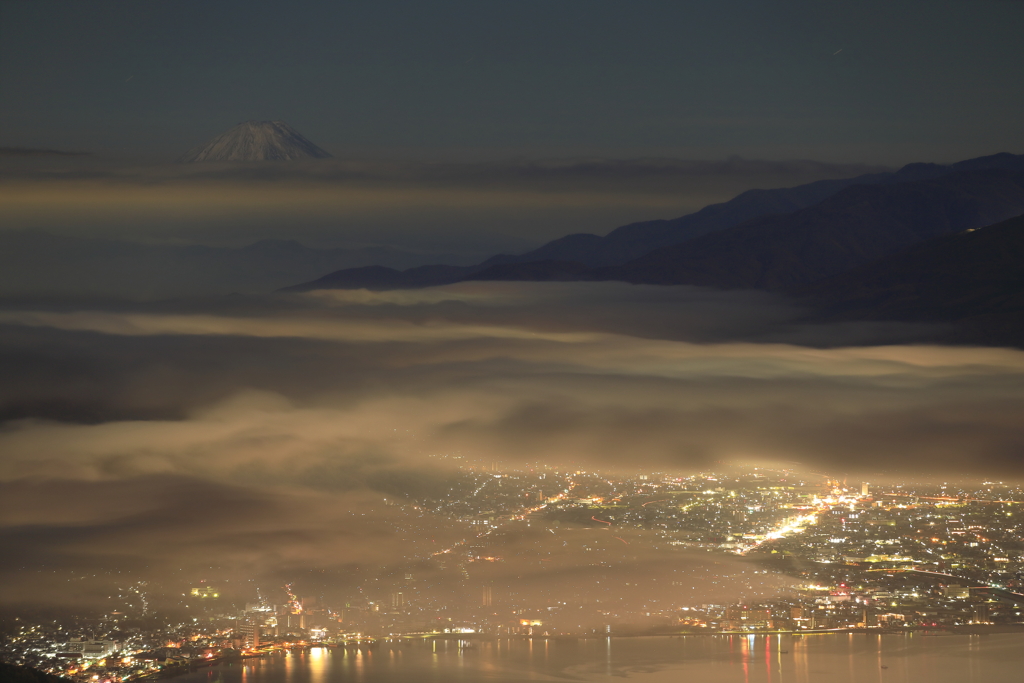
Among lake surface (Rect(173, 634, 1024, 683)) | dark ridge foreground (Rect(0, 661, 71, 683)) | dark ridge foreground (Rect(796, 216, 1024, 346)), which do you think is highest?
dark ridge foreground (Rect(796, 216, 1024, 346))

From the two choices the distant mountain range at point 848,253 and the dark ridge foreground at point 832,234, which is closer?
the distant mountain range at point 848,253

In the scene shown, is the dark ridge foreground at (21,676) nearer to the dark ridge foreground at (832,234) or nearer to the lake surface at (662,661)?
the lake surface at (662,661)

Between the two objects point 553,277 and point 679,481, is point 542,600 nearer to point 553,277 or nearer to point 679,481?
point 679,481

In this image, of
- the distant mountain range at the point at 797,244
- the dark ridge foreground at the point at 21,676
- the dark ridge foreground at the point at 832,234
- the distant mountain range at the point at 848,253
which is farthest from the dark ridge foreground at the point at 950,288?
the dark ridge foreground at the point at 21,676

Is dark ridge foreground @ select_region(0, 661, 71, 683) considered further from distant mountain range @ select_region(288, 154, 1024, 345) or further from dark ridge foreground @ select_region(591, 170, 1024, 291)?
dark ridge foreground @ select_region(591, 170, 1024, 291)

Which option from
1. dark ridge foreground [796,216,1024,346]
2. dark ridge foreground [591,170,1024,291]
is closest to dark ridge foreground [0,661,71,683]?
dark ridge foreground [796,216,1024,346]

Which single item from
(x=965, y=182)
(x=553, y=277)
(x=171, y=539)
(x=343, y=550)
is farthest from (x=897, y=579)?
(x=965, y=182)

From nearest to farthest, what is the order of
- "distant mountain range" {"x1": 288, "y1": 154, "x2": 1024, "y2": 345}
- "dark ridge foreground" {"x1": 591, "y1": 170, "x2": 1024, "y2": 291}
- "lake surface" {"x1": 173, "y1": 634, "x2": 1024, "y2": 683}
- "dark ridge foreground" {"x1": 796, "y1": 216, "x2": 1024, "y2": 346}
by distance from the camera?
"lake surface" {"x1": 173, "y1": 634, "x2": 1024, "y2": 683}
"dark ridge foreground" {"x1": 796, "y1": 216, "x2": 1024, "y2": 346}
"distant mountain range" {"x1": 288, "y1": 154, "x2": 1024, "y2": 345}
"dark ridge foreground" {"x1": 591, "y1": 170, "x2": 1024, "y2": 291}
